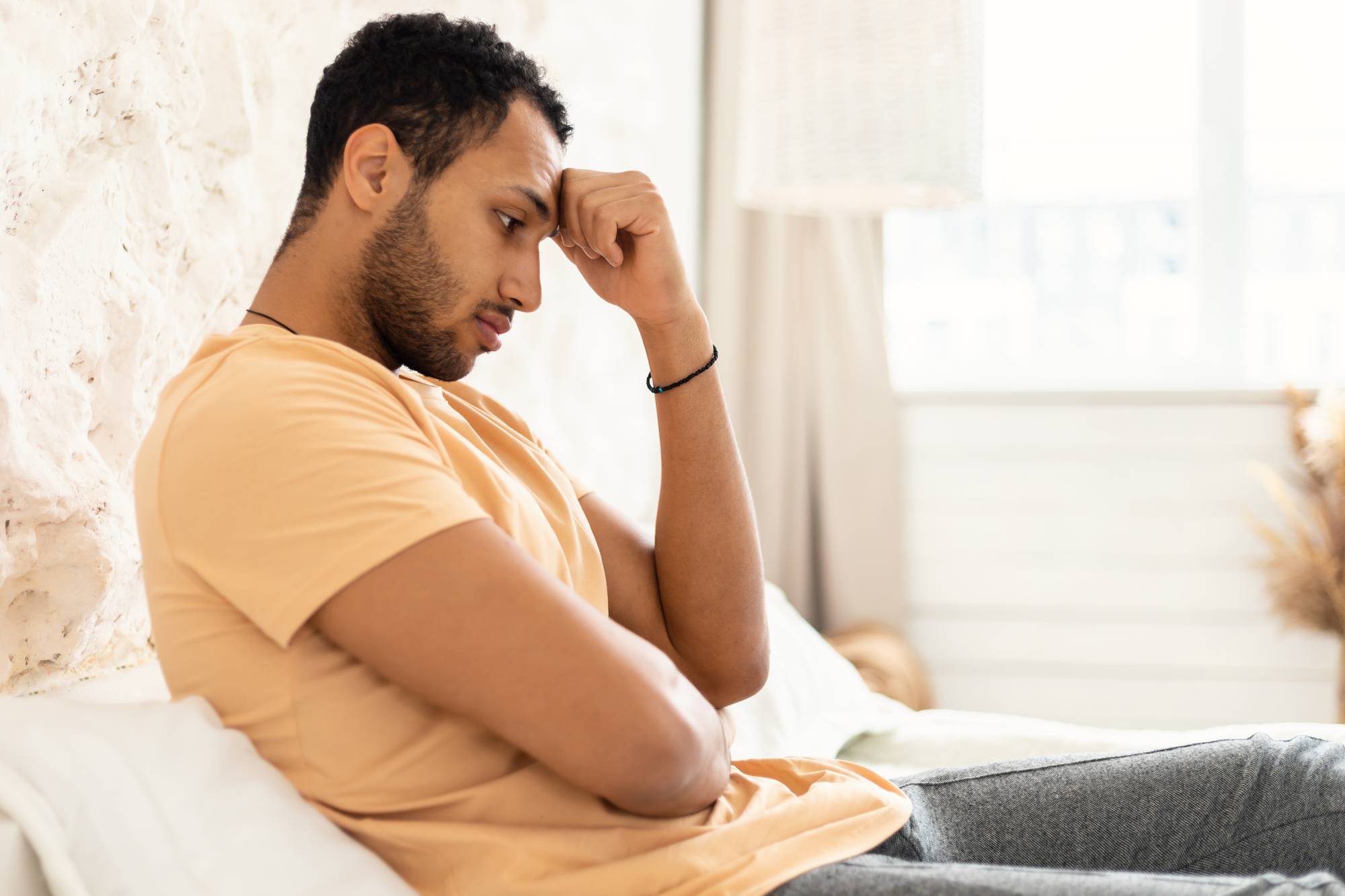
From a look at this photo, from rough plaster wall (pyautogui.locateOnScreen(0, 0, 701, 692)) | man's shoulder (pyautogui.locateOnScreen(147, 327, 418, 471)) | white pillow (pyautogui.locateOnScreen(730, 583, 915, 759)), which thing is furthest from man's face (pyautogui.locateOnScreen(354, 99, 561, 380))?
white pillow (pyautogui.locateOnScreen(730, 583, 915, 759))

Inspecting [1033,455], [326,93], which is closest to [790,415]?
[1033,455]

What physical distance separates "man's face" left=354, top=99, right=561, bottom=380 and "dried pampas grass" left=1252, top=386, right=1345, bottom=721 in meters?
2.32

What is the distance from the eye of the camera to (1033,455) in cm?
298

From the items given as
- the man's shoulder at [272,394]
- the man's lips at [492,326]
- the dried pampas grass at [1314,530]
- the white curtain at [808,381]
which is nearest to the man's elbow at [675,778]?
the man's shoulder at [272,394]

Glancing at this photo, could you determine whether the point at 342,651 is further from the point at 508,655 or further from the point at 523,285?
the point at 523,285

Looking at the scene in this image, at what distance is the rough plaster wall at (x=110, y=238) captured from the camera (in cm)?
87

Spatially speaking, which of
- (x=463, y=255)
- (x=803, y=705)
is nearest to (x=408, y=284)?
(x=463, y=255)

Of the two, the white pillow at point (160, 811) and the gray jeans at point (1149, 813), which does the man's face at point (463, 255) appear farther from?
the gray jeans at point (1149, 813)

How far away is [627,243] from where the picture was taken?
1.13 metres

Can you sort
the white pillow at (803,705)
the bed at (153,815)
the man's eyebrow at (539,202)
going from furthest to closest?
the white pillow at (803,705) → the man's eyebrow at (539,202) → the bed at (153,815)

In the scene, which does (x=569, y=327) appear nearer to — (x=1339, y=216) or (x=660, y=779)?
(x=660, y=779)

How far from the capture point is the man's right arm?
0.68 meters

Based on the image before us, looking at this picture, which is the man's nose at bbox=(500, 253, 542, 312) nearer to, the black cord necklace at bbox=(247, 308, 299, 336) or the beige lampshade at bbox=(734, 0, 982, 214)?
the black cord necklace at bbox=(247, 308, 299, 336)

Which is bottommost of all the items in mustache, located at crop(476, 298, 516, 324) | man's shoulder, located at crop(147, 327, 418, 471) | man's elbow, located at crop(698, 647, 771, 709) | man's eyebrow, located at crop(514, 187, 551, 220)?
man's elbow, located at crop(698, 647, 771, 709)
